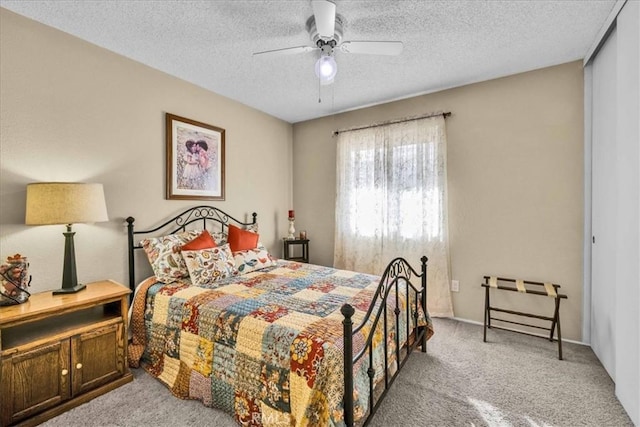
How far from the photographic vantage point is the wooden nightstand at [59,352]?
1.68m

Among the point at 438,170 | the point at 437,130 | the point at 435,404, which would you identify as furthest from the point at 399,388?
the point at 437,130

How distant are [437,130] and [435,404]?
2.73 m

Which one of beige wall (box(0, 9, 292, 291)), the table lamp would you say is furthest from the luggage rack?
the table lamp

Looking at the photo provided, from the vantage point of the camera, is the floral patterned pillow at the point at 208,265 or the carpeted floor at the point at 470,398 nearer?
the carpeted floor at the point at 470,398

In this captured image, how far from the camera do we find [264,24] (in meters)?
2.14

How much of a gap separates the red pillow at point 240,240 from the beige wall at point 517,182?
2.29 meters

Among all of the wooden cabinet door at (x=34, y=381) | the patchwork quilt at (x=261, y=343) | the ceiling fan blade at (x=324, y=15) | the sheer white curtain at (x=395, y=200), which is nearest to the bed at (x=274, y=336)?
the patchwork quilt at (x=261, y=343)

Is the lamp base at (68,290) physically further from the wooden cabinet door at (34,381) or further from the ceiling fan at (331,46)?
the ceiling fan at (331,46)

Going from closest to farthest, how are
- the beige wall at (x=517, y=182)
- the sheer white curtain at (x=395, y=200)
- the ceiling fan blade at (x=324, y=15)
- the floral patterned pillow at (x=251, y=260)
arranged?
the ceiling fan blade at (x=324, y=15)
the beige wall at (x=517, y=182)
the floral patterned pillow at (x=251, y=260)
the sheer white curtain at (x=395, y=200)

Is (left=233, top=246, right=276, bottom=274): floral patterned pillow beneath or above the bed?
above

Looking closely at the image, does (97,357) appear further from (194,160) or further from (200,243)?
(194,160)

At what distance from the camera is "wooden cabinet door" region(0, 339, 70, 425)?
1.65 m

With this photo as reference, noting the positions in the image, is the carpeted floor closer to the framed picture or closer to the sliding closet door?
the sliding closet door

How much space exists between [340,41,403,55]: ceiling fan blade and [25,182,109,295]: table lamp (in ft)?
7.09
